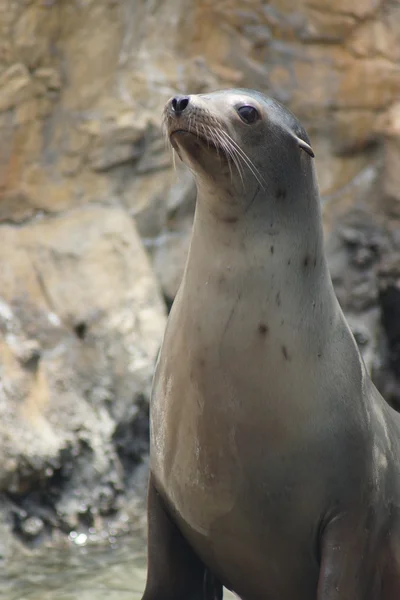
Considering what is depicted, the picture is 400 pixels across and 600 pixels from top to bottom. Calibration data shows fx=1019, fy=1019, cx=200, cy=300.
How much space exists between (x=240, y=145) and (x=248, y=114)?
0.12 metres

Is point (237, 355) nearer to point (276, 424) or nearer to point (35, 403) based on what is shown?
point (276, 424)

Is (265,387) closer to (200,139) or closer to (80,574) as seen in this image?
(200,139)

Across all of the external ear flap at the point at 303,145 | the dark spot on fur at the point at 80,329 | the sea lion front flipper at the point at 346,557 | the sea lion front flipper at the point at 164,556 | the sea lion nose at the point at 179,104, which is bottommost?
the dark spot on fur at the point at 80,329

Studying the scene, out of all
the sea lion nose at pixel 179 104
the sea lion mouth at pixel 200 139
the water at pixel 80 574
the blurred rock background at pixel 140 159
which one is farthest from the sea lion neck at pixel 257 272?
the blurred rock background at pixel 140 159

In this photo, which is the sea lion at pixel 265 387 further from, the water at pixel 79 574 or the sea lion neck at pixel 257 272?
the water at pixel 79 574

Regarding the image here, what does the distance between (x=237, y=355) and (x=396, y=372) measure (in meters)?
4.57

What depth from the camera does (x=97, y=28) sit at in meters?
7.92

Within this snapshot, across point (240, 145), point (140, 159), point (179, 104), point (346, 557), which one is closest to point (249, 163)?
point (240, 145)

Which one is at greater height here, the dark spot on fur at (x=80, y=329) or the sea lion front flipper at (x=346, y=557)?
the sea lion front flipper at (x=346, y=557)

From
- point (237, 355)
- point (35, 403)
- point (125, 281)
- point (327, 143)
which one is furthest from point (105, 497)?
point (327, 143)

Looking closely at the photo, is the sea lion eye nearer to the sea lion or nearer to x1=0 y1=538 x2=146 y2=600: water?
the sea lion

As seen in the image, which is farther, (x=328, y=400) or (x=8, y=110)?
(x=8, y=110)

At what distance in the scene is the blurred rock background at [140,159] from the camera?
668 cm

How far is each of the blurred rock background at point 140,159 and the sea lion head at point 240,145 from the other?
3176mm
